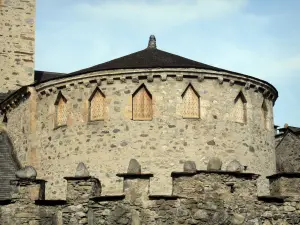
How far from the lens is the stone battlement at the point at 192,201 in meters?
14.3

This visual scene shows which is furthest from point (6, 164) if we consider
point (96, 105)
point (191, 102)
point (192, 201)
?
point (192, 201)

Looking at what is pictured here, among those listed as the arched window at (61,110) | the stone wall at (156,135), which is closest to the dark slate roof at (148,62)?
the stone wall at (156,135)

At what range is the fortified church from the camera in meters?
21.6

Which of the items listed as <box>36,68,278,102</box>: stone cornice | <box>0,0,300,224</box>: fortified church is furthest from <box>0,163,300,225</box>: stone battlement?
<box>36,68,278,102</box>: stone cornice

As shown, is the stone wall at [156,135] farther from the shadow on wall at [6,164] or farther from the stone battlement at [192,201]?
the stone battlement at [192,201]

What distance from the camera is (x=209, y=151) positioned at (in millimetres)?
21797

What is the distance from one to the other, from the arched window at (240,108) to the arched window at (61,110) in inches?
240

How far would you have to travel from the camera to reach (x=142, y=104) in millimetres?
22062

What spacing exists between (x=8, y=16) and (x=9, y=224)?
Result: 60.8ft

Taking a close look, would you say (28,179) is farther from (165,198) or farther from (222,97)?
(222,97)

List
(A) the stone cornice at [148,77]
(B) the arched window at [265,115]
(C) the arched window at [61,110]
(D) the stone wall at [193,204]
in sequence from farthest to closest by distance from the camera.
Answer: (B) the arched window at [265,115]
(C) the arched window at [61,110]
(A) the stone cornice at [148,77]
(D) the stone wall at [193,204]

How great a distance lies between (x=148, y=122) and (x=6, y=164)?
667 centimetres

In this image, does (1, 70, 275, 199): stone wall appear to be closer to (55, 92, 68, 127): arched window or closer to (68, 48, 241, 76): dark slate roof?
(55, 92, 68, 127): arched window

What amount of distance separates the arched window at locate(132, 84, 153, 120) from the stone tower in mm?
11095
